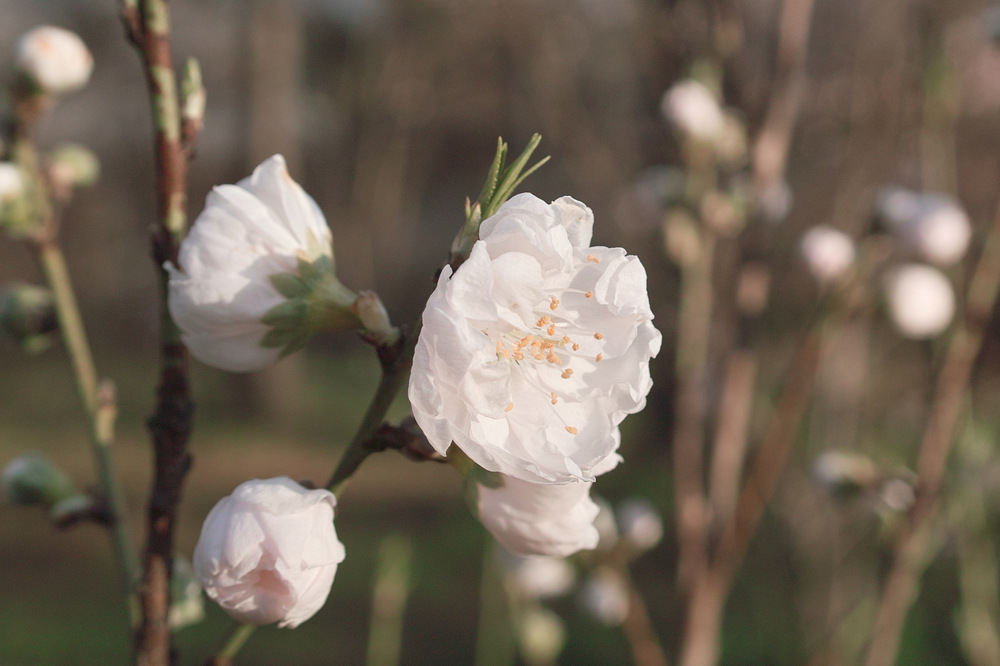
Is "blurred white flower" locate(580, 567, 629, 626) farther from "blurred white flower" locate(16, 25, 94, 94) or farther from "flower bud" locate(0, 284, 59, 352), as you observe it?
"blurred white flower" locate(16, 25, 94, 94)

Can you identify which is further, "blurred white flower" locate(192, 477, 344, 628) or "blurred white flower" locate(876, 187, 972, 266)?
"blurred white flower" locate(876, 187, 972, 266)

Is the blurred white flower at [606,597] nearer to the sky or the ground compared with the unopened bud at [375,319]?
nearer to the ground

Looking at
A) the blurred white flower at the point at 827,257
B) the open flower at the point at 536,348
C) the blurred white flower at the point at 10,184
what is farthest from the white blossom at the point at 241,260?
the blurred white flower at the point at 827,257

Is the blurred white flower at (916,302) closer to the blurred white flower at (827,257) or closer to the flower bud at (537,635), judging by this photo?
the blurred white flower at (827,257)

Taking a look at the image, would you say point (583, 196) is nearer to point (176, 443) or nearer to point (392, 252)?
point (176, 443)

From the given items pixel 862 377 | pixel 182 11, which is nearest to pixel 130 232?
pixel 182 11

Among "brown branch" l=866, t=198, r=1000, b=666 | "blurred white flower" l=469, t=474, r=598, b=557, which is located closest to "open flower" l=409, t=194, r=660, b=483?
"blurred white flower" l=469, t=474, r=598, b=557

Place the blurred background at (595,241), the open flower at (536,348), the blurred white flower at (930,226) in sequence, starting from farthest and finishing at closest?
the blurred background at (595,241), the blurred white flower at (930,226), the open flower at (536,348)
